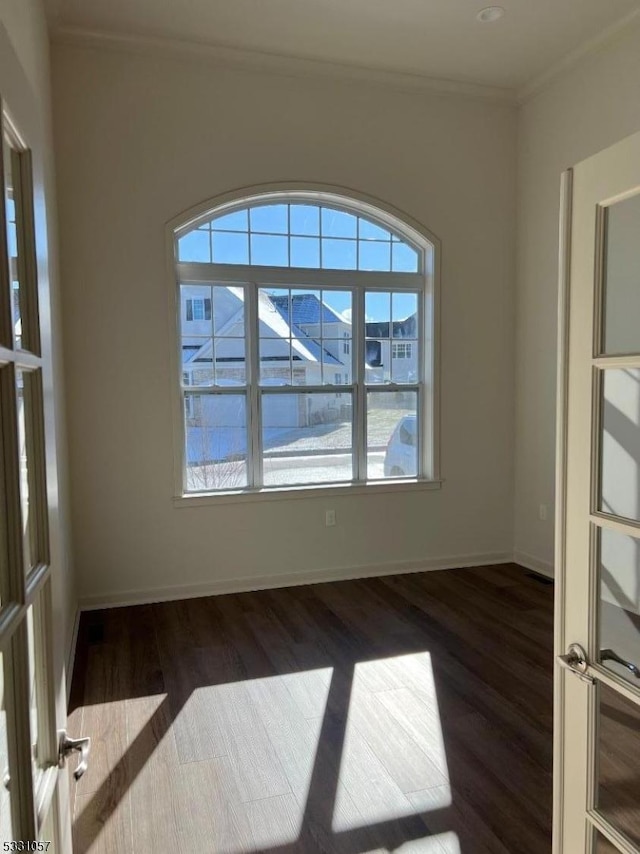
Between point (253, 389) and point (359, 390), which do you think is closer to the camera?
point (253, 389)

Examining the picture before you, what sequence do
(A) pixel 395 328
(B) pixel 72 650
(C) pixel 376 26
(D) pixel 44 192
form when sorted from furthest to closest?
1. (A) pixel 395 328
2. (C) pixel 376 26
3. (B) pixel 72 650
4. (D) pixel 44 192

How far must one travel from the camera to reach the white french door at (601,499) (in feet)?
3.80

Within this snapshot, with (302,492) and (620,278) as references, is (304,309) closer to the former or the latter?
(302,492)

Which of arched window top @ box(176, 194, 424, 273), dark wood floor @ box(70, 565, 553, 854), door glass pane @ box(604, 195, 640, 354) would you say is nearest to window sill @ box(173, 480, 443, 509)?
dark wood floor @ box(70, 565, 553, 854)

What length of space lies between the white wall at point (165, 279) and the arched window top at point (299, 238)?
179 millimetres

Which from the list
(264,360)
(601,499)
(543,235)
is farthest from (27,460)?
(543,235)

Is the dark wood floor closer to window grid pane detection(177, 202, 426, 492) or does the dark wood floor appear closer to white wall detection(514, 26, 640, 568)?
white wall detection(514, 26, 640, 568)

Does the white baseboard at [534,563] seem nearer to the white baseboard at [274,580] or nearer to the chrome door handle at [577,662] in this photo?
the white baseboard at [274,580]

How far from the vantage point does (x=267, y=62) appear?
13.1 ft

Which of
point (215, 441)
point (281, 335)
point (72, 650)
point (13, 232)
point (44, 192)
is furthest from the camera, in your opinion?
point (281, 335)

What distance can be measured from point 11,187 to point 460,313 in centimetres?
399

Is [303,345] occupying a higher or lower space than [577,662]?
higher

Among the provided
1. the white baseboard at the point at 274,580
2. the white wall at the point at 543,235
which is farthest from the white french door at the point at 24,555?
the white wall at the point at 543,235

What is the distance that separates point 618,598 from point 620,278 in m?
0.65
